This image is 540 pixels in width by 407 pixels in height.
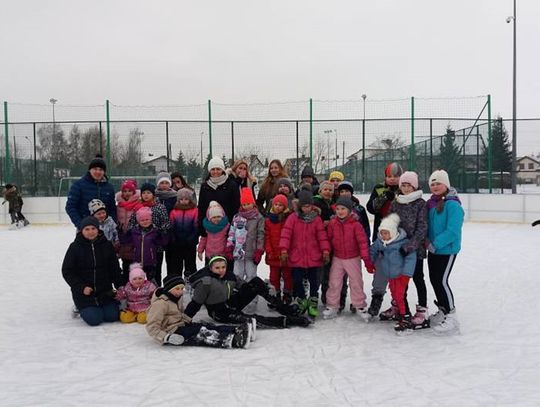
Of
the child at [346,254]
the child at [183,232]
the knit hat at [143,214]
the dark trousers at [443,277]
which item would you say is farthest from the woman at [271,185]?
the dark trousers at [443,277]

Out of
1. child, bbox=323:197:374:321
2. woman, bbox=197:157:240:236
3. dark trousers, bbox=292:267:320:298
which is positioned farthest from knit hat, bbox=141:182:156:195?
child, bbox=323:197:374:321

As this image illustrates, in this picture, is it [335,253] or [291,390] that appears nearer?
[291,390]

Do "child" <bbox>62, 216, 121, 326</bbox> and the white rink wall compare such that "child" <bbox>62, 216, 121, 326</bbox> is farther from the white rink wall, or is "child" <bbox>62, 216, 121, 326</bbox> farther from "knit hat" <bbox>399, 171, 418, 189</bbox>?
the white rink wall

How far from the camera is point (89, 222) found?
4816 mm

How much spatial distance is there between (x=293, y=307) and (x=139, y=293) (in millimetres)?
Answer: 1487

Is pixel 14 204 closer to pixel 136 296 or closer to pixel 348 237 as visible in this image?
pixel 136 296

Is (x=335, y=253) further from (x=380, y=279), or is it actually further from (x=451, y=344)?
(x=451, y=344)

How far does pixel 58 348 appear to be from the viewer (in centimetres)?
412

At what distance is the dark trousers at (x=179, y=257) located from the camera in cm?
544

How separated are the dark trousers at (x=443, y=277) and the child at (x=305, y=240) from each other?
3.20 feet

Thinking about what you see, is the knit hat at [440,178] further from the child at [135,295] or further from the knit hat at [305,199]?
the child at [135,295]

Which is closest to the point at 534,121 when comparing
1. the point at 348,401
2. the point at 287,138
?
the point at 287,138

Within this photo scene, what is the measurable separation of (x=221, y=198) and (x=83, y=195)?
140 cm

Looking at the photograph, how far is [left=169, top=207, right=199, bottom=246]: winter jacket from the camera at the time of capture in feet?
17.4
